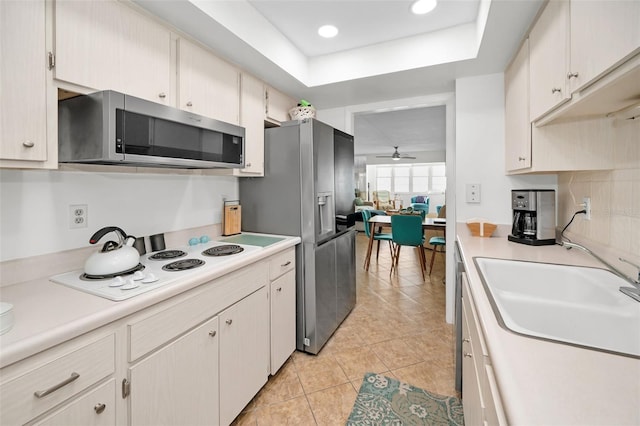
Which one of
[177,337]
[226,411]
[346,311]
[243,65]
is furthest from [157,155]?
[346,311]

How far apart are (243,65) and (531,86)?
1.81 metres

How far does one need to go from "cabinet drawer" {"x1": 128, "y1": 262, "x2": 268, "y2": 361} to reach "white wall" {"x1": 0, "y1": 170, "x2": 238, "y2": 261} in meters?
0.65

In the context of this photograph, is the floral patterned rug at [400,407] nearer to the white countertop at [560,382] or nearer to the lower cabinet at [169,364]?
the lower cabinet at [169,364]

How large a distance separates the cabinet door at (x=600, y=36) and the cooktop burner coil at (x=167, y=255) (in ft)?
6.41

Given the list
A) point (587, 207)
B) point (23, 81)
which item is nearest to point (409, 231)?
point (587, 207)

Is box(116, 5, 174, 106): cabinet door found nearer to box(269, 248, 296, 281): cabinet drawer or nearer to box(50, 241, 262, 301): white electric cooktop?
box(50, 241, 262, 301): white electric cooktop

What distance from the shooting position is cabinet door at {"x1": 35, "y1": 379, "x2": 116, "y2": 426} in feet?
2.73

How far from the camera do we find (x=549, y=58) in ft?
4.43

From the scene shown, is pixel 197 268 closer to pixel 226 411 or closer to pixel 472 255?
pixel 226 411

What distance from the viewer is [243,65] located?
2.08m

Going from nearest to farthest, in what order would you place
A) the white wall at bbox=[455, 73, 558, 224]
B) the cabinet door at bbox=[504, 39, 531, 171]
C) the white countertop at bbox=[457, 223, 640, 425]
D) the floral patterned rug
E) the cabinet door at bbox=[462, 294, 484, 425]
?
the white countertop at bbox=[457, 223, 640, 425]
the cabinet door at bbox=[462, 294, 484, 425]
the floral patterned rug
the cabinet door at bbox=[504, 39, 531, 171]
the white wall at bbox=[455, 73, 558, 224]

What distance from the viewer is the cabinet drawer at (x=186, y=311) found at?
106 cm

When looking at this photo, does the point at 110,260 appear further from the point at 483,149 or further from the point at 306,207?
the point at 483,149

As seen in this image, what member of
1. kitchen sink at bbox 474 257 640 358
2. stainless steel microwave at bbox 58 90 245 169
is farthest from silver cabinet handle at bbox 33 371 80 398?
kitchen sink at bbox 474 257 640 358
